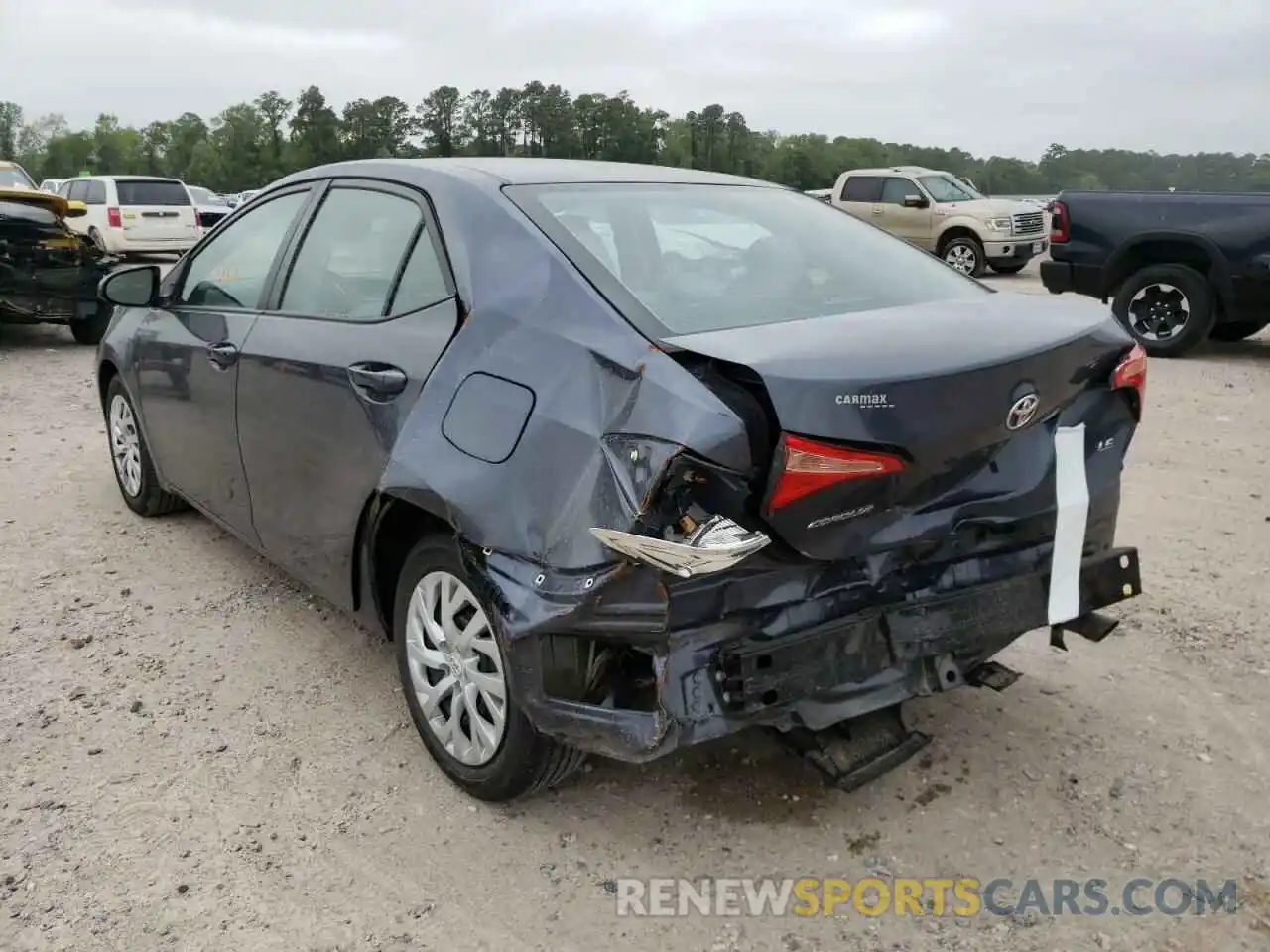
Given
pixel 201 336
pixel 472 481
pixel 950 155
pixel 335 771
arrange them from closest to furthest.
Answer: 1. pixel 472 481
2. pixel 335 771
3. pixel 201 336
4. pixel 950 155

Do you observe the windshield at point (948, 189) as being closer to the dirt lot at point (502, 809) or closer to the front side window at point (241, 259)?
the dirt lot at point (502, 809)

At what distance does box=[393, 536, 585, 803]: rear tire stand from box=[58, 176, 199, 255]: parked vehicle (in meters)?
19.4

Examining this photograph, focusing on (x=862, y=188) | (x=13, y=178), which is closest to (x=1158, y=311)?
(x=862, y=188)

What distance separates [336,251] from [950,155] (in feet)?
76.8

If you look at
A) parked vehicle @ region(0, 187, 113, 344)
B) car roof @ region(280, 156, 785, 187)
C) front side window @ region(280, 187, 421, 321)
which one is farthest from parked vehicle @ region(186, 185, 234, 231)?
car roof @ region(280, 156, 785, 187)

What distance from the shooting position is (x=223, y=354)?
378 cm

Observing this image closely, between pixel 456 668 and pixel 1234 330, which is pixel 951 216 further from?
pixel 456 668

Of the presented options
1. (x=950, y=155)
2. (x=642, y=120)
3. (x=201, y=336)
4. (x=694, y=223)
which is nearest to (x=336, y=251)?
(x=201, y=336)

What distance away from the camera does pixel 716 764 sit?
119 inches

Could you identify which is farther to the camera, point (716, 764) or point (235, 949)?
point (716, 764)

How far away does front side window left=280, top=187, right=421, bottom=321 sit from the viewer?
10.3 ft

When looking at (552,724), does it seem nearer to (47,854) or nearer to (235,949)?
(235,949)

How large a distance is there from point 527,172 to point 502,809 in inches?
72.8

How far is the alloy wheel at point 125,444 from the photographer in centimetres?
504
